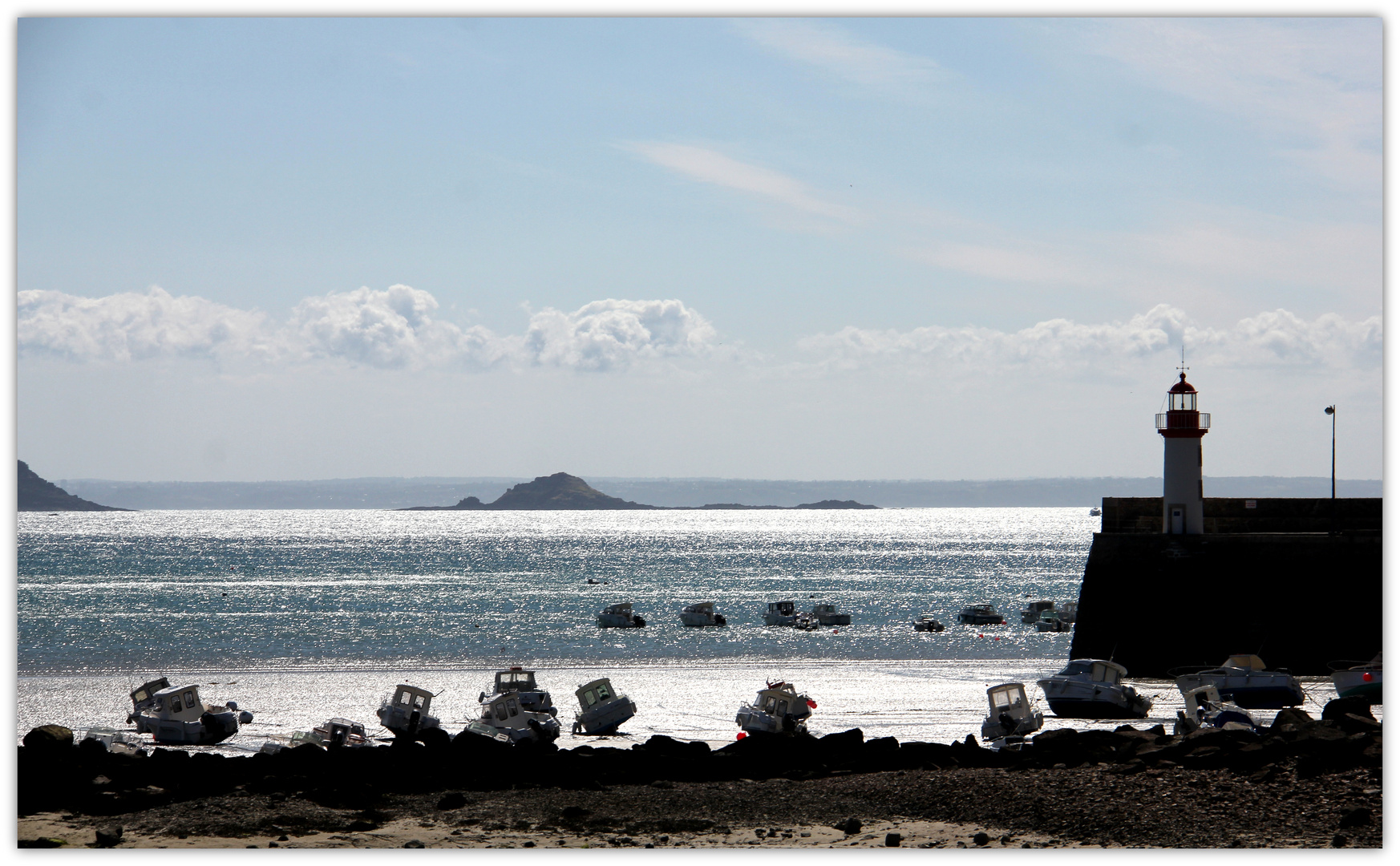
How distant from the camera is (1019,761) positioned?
16422mm

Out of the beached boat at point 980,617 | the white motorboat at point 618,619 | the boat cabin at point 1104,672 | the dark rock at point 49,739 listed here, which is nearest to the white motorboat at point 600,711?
the dark rock at point 49,739

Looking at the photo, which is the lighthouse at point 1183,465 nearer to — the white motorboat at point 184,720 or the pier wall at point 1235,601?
the pier wall at point 1235,601

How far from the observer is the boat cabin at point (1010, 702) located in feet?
77.2

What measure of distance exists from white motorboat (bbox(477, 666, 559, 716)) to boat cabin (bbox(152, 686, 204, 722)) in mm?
6057

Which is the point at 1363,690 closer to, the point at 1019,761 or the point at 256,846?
the point at 1019,761

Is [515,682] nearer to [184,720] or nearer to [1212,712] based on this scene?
[184,720]

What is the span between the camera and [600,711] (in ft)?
86.3

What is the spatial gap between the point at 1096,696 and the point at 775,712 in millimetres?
7512

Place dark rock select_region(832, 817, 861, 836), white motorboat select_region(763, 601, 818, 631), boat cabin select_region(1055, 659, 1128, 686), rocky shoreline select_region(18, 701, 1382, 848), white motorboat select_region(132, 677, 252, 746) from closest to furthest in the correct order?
1. rocky shoreline select_region(18, 701, 1382, 848)
2. dark rock select_region(832, 817, 861, 836)
3. white motorboat select_region(132, 677, 252, 746)
4. boat cabin select_region(1055, 659, 1128, 686)
5. white motorboat select_region(763, 601, 818, 631)

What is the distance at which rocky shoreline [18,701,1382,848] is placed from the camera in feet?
39.8

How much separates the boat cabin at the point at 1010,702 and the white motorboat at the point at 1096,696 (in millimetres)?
3128

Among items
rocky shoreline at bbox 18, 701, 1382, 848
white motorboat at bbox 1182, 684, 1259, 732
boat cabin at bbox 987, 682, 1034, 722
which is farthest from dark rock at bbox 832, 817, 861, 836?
boat cabin at bbox 987, 682, 1034, 722

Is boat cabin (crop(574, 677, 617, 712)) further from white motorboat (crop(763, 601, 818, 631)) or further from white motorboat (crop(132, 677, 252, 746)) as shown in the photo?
white motorboat (crop(763, 601, 818, 631))

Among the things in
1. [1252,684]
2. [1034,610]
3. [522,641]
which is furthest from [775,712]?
[1034,610]
